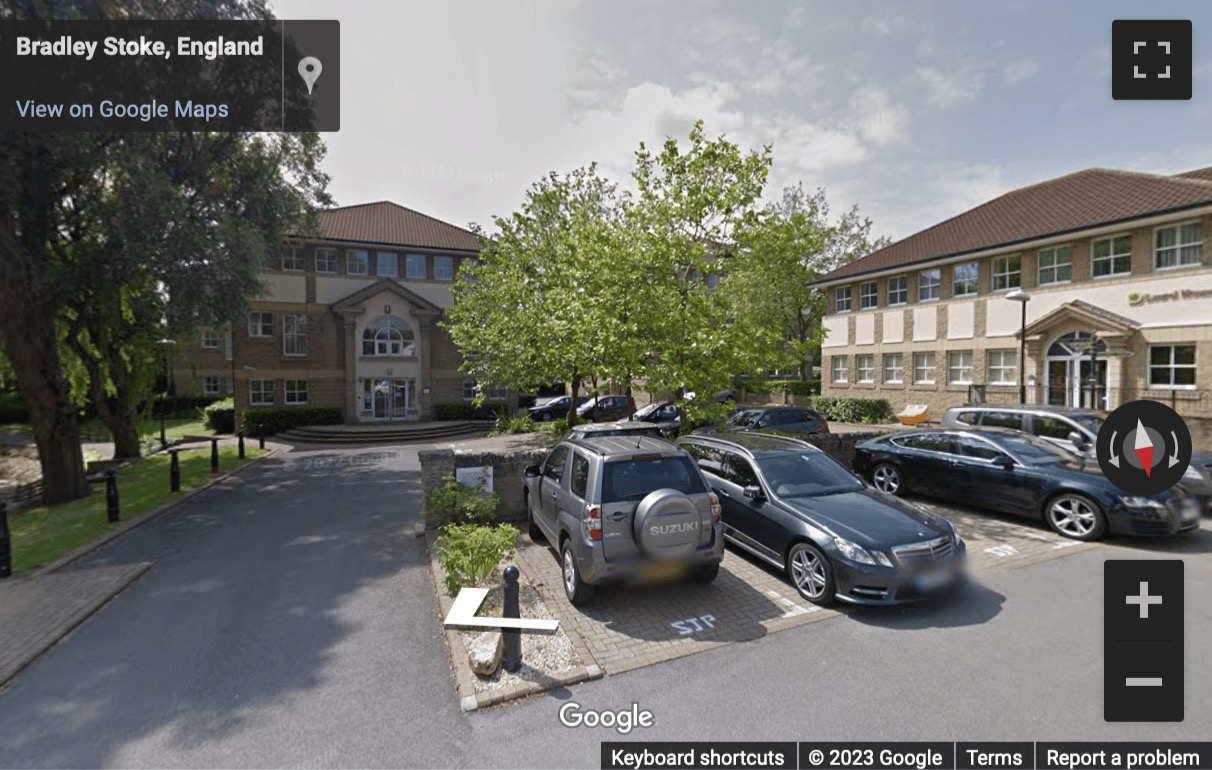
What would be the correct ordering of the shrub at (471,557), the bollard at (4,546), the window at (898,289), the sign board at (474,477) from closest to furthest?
the shrub at (471,557)
the bollard at (4,546)
the sign board at (474,477)
the window at (898,289)

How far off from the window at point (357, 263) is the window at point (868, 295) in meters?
25.4

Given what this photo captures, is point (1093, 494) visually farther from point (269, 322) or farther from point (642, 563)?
point (269, 322)

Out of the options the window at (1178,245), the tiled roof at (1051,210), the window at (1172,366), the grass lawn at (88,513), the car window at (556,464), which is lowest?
the grass lawn at (88,513)

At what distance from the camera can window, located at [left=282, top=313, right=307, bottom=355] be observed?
992 inches

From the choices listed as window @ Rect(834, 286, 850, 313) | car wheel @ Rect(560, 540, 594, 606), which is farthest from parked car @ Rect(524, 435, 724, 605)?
window @ Rect(834, 286, 850, 313)

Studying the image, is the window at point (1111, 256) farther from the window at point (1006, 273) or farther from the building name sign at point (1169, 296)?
the window at point (1006, 273)

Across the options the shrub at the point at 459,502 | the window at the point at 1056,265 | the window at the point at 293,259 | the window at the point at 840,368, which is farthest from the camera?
the window at the point at 840,368

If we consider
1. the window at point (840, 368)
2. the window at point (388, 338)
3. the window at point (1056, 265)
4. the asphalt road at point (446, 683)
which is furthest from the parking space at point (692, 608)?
the window at point (388, 338)

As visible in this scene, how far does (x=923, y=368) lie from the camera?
74.1 ft

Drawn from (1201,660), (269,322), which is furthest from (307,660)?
(269,322)

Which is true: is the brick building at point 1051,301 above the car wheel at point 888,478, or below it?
above

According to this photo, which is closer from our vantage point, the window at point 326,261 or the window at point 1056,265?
the window at point 1056,265

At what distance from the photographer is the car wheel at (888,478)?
9648 mm

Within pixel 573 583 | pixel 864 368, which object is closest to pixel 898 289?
pixel 864 368
